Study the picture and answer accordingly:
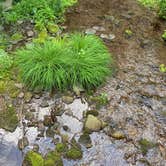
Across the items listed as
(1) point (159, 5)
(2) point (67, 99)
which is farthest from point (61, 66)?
(1) point (159, 5)

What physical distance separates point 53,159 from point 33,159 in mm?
263

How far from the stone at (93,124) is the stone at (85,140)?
144mm

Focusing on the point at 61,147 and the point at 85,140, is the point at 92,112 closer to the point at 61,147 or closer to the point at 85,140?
the point at 85,140

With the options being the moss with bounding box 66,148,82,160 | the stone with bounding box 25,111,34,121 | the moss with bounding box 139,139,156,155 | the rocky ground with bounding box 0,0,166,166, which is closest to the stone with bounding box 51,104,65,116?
the rocky ground with bounding box 0,0,166,166

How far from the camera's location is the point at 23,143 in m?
4.75

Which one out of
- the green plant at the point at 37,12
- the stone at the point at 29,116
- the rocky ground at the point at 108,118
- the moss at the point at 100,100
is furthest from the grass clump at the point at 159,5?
the stone at the point at 29,116

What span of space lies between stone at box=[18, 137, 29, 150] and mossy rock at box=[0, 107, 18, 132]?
0.83 ft

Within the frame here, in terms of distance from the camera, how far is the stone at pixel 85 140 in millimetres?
4773

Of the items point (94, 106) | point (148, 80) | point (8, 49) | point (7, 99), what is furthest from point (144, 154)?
point (8, 49)

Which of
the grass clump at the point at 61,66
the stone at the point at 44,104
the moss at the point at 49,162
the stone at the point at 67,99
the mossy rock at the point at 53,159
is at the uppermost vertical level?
the grass clump at the point at 61,66

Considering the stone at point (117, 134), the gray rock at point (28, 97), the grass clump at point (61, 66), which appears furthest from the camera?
the grass clump at point (61, 66)

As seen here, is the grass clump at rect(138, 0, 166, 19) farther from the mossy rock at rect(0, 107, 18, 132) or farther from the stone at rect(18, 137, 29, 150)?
the stone at rect(18, 137, 29, 150)

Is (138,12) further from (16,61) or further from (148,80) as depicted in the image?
(16,61)

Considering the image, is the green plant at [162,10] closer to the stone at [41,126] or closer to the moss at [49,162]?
the stone at [41,126]
